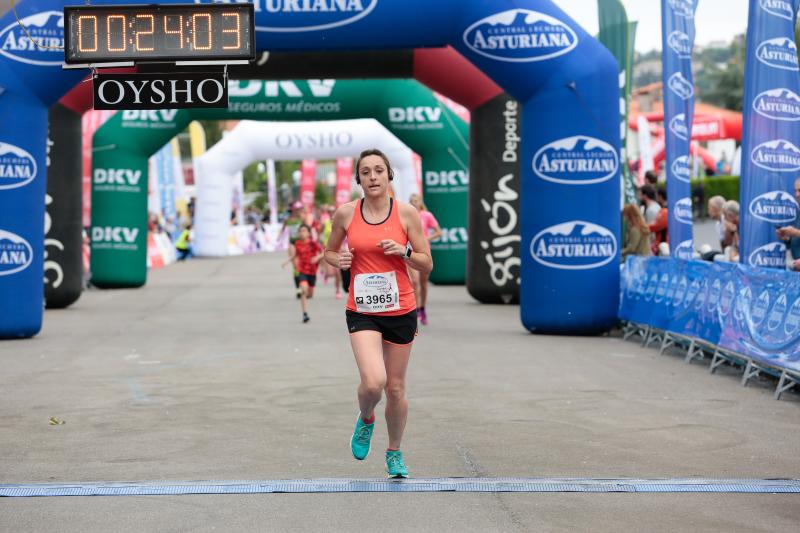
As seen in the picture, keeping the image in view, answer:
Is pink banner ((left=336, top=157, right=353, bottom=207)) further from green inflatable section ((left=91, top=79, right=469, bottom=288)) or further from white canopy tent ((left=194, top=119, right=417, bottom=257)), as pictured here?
green inflatable section ((left=91, top=79, right=469, bottom=288))

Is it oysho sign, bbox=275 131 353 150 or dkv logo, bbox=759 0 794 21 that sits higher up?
dkv logo, bbox=759 0 794 21

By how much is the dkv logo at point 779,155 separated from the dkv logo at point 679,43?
12.4 feet

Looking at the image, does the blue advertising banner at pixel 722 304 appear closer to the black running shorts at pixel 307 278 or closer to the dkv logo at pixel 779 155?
the dkv logo at pixel 779 155

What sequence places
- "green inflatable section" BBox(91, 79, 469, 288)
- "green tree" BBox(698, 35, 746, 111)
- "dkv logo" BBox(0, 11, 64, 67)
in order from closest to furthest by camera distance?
"dkv logo" BBox(0, 11, 64, 67) < "green inflatable section" BBox(91, 79, 469, 288) < "green tree" BBox(698, 35, 746, 111)

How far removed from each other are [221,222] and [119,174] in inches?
673

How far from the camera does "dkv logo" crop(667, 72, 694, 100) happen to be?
16.4 metres

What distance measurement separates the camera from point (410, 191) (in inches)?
1294

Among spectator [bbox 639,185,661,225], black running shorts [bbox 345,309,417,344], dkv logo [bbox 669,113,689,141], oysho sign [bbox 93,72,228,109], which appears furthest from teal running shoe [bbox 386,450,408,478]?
spectator [bbox 639,185,661,225]

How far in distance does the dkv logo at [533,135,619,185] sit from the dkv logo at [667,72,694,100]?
1740 mm

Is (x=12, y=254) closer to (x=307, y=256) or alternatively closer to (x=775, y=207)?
(x=307, y=256)

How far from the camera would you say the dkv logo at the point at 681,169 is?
16.2 metres

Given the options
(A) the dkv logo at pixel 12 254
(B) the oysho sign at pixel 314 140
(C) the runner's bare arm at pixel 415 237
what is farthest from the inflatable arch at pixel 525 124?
(B) the oysho sign at pixel 314 140

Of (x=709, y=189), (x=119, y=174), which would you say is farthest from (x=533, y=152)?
(x=709, y=189)

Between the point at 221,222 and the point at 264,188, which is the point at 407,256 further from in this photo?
the point at 264,188
